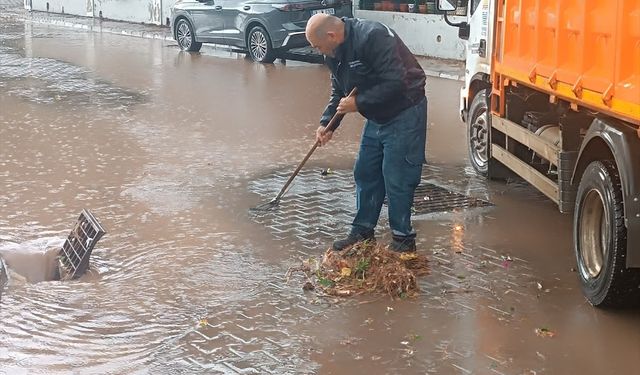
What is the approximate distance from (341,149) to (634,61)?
586cm

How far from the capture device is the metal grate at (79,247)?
639 centimetres

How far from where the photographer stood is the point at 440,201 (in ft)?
27.7

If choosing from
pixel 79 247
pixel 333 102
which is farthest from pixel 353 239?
pixel 79 247

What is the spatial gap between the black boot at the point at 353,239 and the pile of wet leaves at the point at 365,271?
159 millimetres

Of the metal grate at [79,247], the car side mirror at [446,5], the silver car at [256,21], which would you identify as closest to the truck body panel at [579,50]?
the car side mirror at [446,5]

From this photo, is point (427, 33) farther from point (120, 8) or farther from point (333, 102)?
point (333, 102)

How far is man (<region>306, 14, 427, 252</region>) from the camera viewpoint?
6.21 metres

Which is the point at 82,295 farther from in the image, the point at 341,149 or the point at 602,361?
the point at 341,149

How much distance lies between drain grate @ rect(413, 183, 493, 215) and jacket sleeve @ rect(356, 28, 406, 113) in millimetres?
2011

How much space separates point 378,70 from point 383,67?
4 cm

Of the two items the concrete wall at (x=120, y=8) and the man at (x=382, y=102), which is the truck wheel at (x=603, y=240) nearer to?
the man at (x=382, y=102)

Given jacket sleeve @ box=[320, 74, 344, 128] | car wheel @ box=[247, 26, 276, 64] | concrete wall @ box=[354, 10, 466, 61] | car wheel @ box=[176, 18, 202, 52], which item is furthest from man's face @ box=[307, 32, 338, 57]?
car wheel @ box=[176, 18, 202, 52]

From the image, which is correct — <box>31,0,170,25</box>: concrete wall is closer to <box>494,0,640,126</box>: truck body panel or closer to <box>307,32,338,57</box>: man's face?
<box>494,0,640,126</box>: truck body panel

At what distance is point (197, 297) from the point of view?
235 inches
